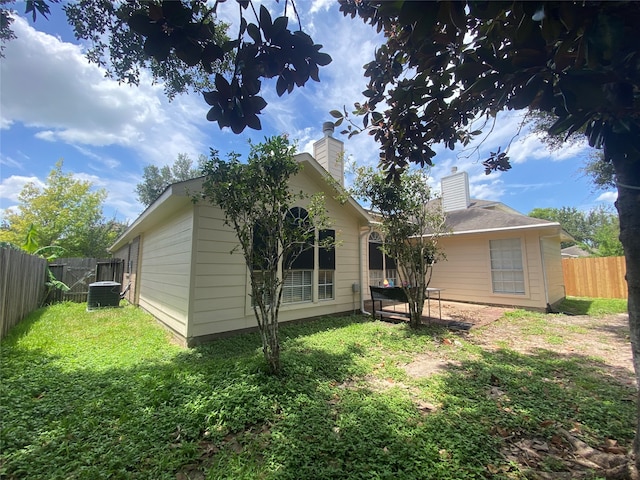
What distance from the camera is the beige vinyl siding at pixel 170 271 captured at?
18.5 feet

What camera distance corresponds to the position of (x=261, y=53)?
6.28ft

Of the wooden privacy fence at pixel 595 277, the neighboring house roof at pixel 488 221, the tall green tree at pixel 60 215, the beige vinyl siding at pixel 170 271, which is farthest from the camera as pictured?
the tall green tree at pixel 60 215

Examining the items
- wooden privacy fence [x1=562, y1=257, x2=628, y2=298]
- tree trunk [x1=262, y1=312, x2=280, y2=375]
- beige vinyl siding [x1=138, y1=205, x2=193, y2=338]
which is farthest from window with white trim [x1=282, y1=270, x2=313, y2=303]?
wooden privacy fence [x1=562, y1=257, x2=628, y2=298]

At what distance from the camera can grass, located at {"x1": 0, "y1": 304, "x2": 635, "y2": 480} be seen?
2197 mm

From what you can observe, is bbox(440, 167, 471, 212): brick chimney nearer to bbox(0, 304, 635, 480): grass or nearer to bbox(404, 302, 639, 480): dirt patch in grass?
bbox(404, 302, 639, 480): dirt patch in grass

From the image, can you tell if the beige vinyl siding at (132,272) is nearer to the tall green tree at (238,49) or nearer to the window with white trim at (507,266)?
the tall green tree at (238,49)

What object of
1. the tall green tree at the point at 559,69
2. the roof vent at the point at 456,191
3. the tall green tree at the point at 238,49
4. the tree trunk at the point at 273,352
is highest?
the roof vent at the point at 456,191

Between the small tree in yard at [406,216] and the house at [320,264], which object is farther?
the small tree in yard at [406,216]

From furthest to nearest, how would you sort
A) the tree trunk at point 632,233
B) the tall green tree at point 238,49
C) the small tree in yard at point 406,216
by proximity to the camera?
the small tree in yard at point 406,216
the tree trunk at point 632,233
the tall green tree at point 238,49

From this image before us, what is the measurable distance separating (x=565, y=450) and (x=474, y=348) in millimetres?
2975

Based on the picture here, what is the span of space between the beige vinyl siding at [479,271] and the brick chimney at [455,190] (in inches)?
110

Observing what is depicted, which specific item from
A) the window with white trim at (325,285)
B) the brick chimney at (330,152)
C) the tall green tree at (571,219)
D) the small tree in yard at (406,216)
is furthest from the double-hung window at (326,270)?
the tall green tree at (571,219)

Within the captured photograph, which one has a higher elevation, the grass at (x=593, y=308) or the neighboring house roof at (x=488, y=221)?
the neighboring house roof at (x=488, y=221)

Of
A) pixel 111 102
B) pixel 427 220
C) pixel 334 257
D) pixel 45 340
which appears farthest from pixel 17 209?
pixel 427 220
